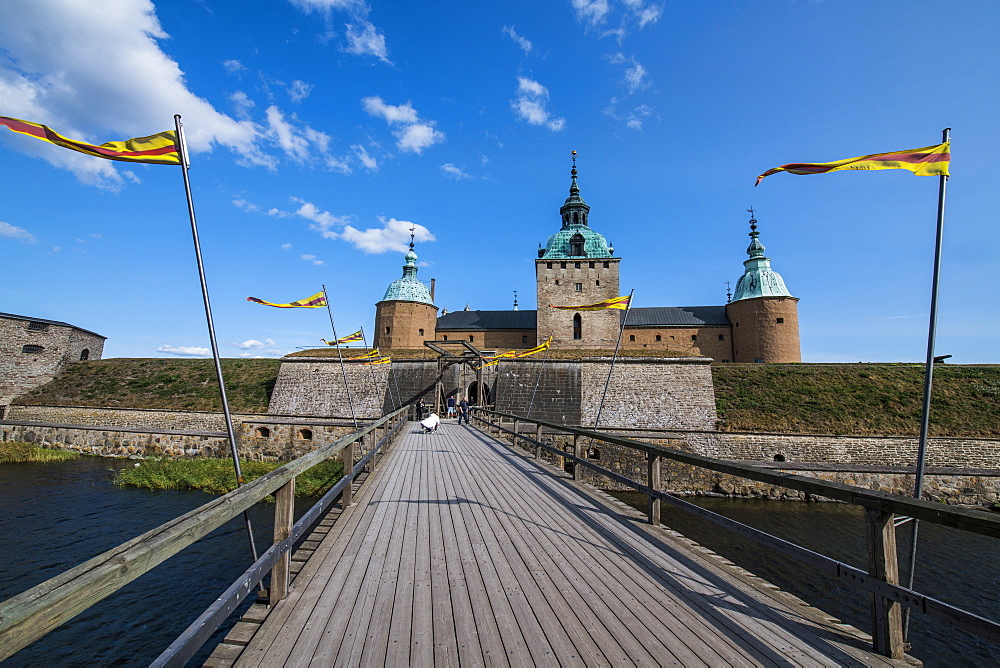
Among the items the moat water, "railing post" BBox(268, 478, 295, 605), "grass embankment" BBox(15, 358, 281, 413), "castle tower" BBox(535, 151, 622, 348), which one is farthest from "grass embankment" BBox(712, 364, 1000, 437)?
"grass embankment" BBox(15, 358, 281, 413)

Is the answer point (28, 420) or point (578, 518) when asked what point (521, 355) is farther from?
point (28, 420)

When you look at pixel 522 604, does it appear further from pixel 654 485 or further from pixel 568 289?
pixel 568 289

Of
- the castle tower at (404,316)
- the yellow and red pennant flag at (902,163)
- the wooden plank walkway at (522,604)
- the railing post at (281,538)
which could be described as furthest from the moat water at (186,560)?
the castle tower at (404,316)

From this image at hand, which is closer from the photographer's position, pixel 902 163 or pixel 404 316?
pixel 902 163

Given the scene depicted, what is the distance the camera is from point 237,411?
24.8 metres

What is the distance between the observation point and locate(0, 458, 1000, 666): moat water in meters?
6.70

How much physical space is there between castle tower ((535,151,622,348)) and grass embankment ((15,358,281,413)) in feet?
68.3

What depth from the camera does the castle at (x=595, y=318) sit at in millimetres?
33562

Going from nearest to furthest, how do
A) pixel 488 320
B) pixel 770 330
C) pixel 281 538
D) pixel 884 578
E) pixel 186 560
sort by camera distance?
pixel 884 578, pixel 281 538, pixel 186 560, pixel 770 330, pixel 488 320

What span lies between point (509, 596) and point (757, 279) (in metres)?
38.1

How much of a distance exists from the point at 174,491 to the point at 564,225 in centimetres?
3495

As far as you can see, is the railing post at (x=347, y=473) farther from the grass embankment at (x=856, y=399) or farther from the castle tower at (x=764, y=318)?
the castle tower at (x=764, y=318)

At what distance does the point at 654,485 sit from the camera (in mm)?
5078

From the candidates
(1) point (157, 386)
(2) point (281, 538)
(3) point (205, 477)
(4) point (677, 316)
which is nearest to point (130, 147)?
(2) point (281, 538)
